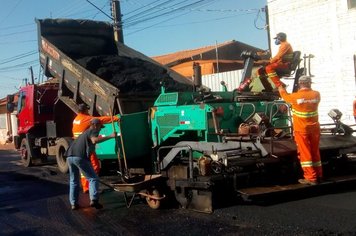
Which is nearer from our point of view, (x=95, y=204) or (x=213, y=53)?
(x=95, y=204)

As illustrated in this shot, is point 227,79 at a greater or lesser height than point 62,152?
greater

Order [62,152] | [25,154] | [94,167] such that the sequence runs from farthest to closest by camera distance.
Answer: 1. [25,154]
2. [62,152]
3. [94,167]

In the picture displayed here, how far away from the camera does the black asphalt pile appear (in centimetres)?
1041

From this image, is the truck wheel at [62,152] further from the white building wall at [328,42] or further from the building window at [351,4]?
the building window at [351,4]

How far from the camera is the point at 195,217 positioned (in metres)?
6.39

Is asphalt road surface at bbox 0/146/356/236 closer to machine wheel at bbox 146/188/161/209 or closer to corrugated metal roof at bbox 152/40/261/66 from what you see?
machine wheel at bbox 146/188/161/209

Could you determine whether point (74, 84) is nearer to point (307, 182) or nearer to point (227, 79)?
point (307, 182)

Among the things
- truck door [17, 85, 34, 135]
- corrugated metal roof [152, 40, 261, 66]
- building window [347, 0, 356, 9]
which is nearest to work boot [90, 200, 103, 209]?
truck door [17, 85, 34, 135]

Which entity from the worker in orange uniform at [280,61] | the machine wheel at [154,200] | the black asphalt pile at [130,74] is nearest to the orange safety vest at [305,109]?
the worker in orange uniform at [280,61]

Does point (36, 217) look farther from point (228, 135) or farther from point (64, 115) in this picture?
point (64, 115)

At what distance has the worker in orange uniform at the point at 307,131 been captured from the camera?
6898 mm

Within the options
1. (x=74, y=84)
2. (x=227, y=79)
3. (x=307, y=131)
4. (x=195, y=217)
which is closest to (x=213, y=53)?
(x=227, y=79)

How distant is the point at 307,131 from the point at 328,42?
25.2 ft

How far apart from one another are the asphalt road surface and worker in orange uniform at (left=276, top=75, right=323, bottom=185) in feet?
0.88
